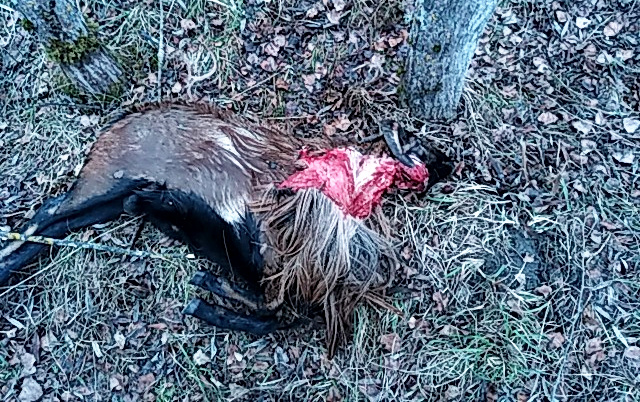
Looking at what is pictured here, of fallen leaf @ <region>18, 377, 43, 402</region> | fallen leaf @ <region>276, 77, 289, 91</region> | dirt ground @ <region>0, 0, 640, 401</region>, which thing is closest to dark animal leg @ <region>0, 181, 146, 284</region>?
Answer: dirt ground @ <region>0, 0, 640, 401</region>

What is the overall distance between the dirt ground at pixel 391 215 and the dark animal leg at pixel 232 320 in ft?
0.38

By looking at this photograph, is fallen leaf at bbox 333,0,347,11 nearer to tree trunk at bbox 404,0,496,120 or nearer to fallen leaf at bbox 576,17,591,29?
tree trunk at bbox 404,0,496,120

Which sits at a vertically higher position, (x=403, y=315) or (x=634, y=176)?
(x=634, y=176)

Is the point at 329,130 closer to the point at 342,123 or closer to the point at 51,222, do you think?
the point at 342,123

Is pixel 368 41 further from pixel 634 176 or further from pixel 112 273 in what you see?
pixel 112 273

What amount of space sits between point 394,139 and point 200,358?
1.29 meters

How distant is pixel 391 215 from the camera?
2736 millimetres

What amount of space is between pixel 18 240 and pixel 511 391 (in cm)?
218

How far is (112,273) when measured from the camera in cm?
276

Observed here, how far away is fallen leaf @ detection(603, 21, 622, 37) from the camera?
3010mm

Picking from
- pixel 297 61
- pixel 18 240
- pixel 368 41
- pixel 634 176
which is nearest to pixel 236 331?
pixel 18 240

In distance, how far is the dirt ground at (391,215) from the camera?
256cm

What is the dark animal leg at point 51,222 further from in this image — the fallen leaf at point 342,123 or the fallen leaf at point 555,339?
the fallen leaf at point 555,339

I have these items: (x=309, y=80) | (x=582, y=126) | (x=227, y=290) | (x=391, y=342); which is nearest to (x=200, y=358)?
(x=227, y=290)
